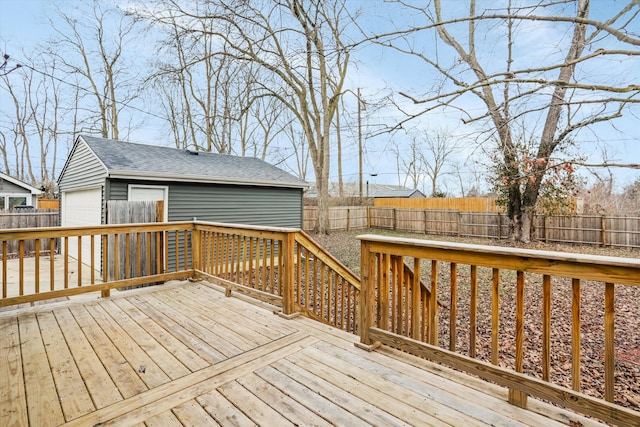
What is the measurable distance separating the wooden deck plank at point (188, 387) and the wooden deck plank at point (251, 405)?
4.0 inches

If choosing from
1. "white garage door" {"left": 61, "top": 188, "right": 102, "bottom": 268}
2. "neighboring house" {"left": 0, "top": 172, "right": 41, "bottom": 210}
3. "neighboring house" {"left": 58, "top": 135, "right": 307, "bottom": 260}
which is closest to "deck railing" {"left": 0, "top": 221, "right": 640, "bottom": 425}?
"white garage door" {"left": 61, "top": 188, "right": 102, "bottom": 268}

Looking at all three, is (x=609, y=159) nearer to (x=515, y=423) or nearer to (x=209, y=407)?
(x=515, y=423)

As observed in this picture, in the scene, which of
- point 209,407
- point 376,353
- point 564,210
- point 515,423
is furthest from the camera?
point 564,210

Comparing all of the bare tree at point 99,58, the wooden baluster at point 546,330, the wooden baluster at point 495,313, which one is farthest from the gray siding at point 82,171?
the wooden baluster at point 546,330

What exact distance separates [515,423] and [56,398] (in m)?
2.70

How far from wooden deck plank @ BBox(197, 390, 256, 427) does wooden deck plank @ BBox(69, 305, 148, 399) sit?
0.46 m

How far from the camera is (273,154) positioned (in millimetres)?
20281

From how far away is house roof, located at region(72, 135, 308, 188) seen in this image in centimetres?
691

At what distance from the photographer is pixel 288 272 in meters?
3.42

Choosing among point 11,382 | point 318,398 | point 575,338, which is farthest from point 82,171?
point 575,338

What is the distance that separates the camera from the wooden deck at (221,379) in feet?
5.90

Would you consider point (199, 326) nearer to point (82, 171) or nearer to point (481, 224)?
point (82, 171)

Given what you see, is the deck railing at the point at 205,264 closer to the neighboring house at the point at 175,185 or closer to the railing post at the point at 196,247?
the railing post at the point at 196,247

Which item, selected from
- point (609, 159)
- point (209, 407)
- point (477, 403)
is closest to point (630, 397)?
point (609, 159)
